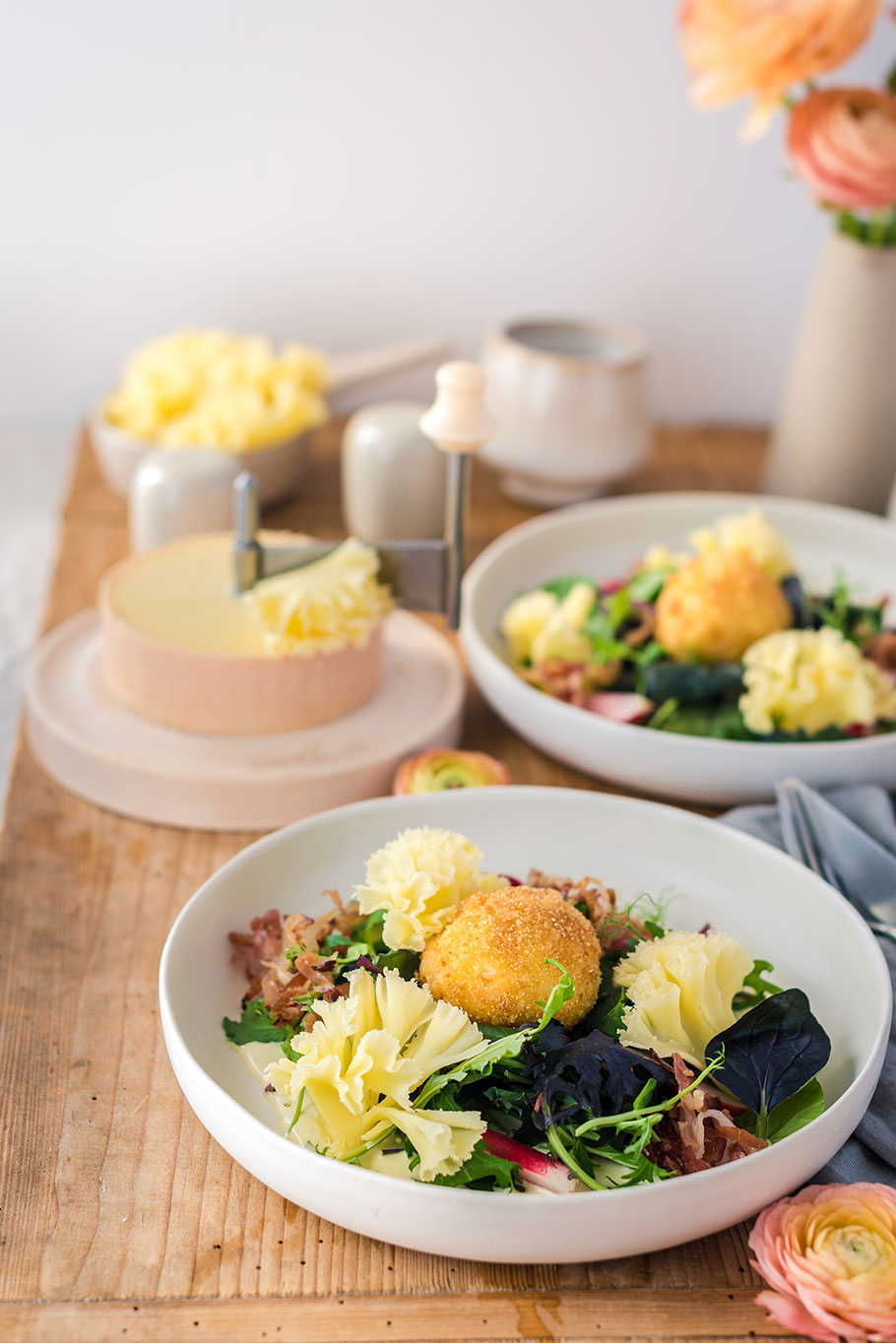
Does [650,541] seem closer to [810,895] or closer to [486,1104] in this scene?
[810,895]

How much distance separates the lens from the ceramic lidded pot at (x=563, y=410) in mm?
1291

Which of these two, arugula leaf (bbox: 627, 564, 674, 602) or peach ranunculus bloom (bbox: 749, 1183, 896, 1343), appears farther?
arugula leaf (bbox: 627, 564, 674, 602)

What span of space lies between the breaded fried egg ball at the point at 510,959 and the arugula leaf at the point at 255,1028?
0.09m

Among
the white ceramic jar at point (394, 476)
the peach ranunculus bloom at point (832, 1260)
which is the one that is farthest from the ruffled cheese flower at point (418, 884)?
the white ceramic jar at point (394, 476)

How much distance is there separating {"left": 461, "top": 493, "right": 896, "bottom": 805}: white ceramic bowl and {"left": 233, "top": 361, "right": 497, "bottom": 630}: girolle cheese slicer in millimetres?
58

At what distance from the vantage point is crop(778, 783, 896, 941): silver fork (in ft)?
2.64

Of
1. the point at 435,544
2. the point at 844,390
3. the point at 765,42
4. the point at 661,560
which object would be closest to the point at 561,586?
the point at 661,560

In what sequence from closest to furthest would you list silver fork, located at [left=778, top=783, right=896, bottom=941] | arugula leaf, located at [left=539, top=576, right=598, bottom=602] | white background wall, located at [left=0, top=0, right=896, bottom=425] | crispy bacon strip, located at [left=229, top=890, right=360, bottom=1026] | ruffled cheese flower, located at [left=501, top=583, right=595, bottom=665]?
crispy bacon strip, located at [left=229, top=890, right=360, bottom=1026] < silver fork, located at [left=778, top=783, right=896, bottom=941] < ruffled cheese flower, located at [left=501, top=583, right=595, bottom=665] < arugula leaf, located at [left=539, top=576, right=598, bottom=602] < white background wall, located at [left=0, top=0, right=896, bottom=425]

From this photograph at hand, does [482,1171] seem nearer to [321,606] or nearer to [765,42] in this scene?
[321,606]

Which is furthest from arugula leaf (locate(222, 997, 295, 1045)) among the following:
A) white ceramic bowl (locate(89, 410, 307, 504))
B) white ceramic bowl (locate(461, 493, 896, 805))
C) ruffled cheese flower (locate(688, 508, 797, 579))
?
white ceramic bowl (locate(89, 410, 307, 504))

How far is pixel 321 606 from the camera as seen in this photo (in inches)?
35.3

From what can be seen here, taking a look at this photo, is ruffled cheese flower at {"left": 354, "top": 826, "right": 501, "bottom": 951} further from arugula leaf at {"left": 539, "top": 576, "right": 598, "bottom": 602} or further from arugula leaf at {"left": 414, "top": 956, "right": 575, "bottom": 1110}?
arugula leaf at {"left": 539, "top": 576, "right": 598, "bottom": 602}

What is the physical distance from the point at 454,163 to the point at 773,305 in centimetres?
47

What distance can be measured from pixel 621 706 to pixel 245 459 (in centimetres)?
53
